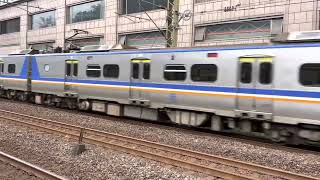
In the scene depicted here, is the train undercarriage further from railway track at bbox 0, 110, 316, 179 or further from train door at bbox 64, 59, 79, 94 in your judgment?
railway track at bbox 0, 110, 316, 179

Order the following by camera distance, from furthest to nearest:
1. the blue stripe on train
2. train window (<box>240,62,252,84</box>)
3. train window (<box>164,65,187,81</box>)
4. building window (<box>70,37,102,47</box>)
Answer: building window (<box>70,37,102,47</box>) → train window (<box>164,65,187,81</box>) → train window (<box>240,62,252,84</box>) → the blue stripe on train

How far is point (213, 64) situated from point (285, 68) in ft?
8.80

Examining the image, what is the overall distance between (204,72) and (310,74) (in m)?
3.86

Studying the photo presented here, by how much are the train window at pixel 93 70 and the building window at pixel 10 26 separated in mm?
35358

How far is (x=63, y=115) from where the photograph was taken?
19422 millimetres

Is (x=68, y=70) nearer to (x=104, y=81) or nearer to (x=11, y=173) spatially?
(x=104, y=81)

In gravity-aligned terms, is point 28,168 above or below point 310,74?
below

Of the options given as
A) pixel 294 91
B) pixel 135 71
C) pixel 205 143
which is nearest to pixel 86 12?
pixel 135 71

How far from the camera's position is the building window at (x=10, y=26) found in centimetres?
5156

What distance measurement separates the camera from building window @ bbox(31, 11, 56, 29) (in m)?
44.2

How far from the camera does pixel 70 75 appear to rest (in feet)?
67.7

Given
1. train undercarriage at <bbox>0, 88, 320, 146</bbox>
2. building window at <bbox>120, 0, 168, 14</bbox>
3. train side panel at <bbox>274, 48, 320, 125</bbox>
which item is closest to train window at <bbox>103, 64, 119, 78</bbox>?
train undercarriage at <bbox>0, 88, 320, 146</bbox>

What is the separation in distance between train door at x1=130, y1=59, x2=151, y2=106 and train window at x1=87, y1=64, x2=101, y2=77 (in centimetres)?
234

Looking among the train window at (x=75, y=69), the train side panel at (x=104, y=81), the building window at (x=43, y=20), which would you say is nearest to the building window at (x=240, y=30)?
the train side panel at (x=104, y=81)
